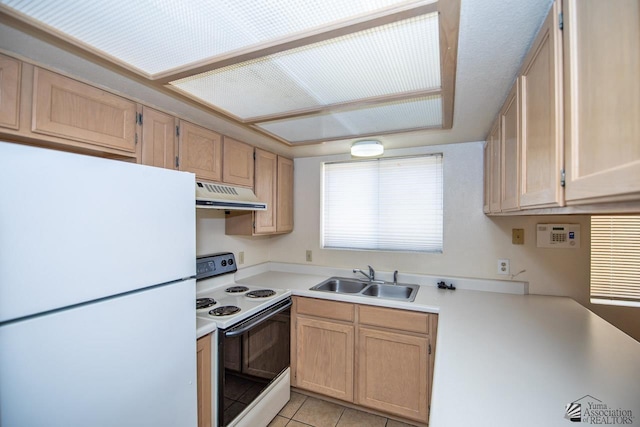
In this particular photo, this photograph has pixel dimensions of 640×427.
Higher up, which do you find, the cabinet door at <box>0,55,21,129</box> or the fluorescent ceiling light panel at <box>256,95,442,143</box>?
the fluorescent ceiling light panel at <box>256,95,442,143</box>

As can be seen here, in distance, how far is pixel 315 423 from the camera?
6.61 ft

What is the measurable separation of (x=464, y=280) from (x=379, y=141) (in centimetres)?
137

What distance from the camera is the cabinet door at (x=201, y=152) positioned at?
68.0 inches

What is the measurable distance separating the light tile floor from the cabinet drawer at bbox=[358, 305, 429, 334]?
73 centimetres

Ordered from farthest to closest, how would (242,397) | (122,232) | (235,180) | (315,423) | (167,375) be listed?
1. (235,180)
2. (315,423)
3. (242,397)
4. (167,375)
5. (122,232)

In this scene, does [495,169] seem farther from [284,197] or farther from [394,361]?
[284,197]

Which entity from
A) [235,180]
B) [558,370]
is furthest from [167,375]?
[558,370]

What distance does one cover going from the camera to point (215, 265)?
2270mm

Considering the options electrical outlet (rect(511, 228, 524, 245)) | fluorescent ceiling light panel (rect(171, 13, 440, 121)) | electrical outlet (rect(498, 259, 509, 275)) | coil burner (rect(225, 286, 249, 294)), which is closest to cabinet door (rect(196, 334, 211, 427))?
coil burner (rect(225, 286, 249, 294))

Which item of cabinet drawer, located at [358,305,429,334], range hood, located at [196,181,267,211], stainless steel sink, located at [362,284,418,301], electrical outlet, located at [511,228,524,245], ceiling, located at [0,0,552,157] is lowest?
cabinet drawer, located at [358,305,429,334]

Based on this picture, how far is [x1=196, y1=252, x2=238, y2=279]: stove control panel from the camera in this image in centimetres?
213

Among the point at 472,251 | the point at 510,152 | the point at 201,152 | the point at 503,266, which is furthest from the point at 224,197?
the point at 503,266

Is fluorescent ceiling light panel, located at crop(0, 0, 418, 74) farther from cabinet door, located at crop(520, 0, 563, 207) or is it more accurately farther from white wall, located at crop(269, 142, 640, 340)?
white wall, located at crop(269, 142, 640, 340)

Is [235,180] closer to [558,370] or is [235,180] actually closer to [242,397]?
[242,397]
